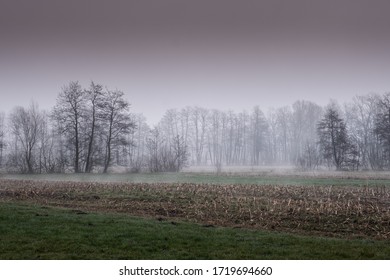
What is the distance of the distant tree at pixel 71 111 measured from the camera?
45188 mm

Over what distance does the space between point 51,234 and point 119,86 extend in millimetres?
42659

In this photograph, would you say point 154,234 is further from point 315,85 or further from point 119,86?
point 315,85

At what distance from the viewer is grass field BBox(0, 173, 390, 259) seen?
32.0ft

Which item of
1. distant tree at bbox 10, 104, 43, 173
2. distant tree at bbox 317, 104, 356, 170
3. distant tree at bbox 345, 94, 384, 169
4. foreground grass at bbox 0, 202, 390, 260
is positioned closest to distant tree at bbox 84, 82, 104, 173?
distant tree at bbox 10, 104, 43, 173

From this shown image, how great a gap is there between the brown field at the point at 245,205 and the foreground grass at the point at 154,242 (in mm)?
Answer: 1577

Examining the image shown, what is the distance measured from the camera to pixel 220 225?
13.4 metres

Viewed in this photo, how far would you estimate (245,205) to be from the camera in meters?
16.4

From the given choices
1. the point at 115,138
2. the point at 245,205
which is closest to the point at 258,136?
the point at 115,138

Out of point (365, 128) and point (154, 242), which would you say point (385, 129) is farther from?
point (154, 242)

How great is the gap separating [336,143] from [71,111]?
31809mm

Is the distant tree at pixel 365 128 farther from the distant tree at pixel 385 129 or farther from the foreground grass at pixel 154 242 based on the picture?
the foreground grass at pixel 154 242

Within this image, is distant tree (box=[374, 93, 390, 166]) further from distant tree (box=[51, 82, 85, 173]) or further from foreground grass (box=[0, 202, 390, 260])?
foreground grass (box=[0, 202, 390, 260])

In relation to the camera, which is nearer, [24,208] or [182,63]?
[24,208]
